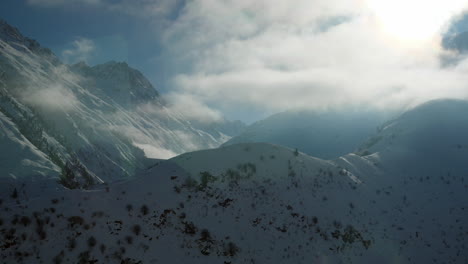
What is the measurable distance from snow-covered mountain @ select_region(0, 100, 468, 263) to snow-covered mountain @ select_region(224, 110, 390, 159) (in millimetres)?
97142

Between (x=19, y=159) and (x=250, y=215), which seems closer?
(x=250, y=215)

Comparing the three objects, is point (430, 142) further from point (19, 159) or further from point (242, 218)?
point (19, 159)

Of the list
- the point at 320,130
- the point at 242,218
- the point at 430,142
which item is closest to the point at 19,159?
the point at 242,218

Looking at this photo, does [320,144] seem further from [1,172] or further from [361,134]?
[1,172]

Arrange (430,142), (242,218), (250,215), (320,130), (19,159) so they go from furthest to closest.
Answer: (320,130)
(19,159)
(430,142)
(250,215)
(242,218)

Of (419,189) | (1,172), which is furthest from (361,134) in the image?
(1,172)

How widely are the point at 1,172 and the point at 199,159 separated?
244 feet

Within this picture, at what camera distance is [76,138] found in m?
198

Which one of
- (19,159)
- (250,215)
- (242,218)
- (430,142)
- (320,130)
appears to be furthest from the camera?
(320,130)

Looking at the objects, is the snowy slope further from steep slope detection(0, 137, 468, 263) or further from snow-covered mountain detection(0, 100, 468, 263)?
steep slope detection(0, 137, 468, 263)

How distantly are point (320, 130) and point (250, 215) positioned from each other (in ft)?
455

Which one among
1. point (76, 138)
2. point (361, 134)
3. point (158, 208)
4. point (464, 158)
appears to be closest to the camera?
point (158, 208)

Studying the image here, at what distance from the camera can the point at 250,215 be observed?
20.0 m

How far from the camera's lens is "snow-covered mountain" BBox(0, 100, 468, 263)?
609 inches
